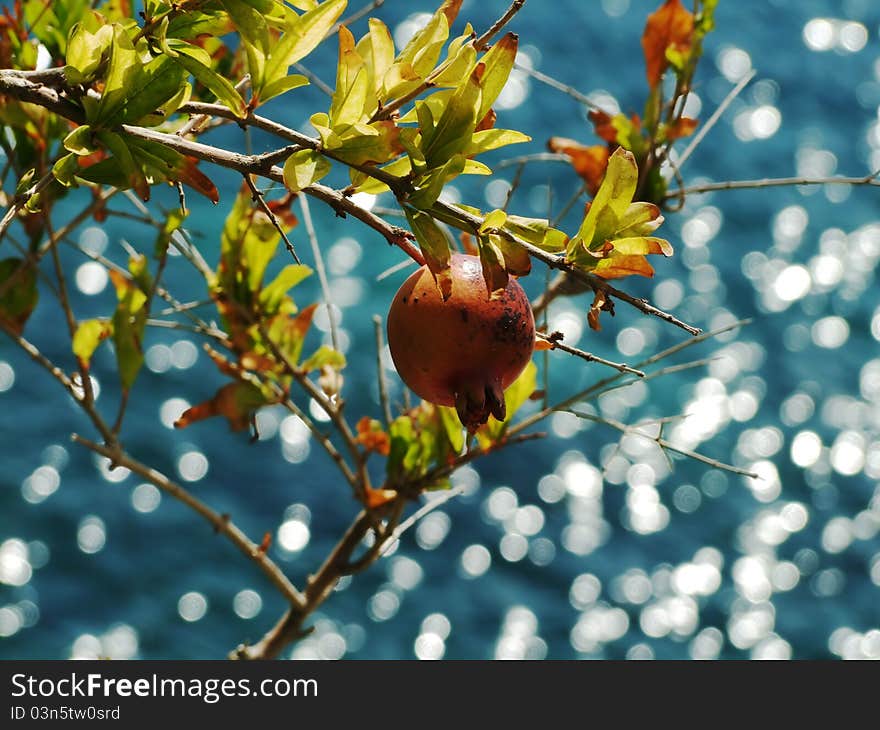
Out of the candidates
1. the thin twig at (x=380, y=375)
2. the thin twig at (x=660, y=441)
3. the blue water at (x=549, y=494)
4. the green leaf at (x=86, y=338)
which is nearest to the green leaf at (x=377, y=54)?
the thin twig at (x=660, y=441)

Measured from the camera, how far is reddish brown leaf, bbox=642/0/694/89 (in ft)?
3.95

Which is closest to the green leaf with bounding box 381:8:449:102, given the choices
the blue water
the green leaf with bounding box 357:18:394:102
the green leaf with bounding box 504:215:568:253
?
the green leaf with bounding box 357:18:394:102

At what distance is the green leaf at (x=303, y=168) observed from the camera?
0.61 metres

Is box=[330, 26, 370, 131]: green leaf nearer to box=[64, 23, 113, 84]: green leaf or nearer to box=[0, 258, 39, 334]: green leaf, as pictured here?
box=[64, 23, 113, 84]: green leaf

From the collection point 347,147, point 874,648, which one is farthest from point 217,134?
point 347,147

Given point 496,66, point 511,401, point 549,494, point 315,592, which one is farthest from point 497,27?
point 549,494

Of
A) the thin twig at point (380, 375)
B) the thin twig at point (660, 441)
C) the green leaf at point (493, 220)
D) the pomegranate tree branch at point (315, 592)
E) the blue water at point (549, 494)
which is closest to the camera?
the green leaf at point (493, 220)

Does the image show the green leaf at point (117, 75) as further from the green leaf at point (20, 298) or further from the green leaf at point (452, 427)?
the green leaf at point (20, 298)

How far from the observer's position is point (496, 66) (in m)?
0.66

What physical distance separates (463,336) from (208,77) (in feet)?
0.70

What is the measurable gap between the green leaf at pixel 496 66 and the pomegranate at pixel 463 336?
0.10 metres

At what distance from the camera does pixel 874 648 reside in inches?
151

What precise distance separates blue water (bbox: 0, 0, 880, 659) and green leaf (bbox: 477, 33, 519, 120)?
2.27m
